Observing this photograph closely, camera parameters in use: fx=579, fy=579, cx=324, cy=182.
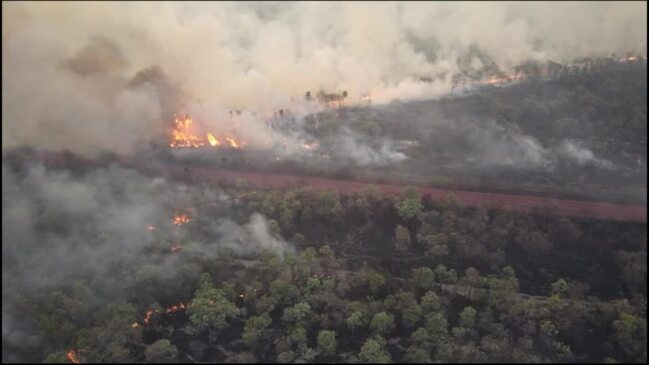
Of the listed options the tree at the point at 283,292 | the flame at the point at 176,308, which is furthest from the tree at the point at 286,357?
the flame at the point at 176,308

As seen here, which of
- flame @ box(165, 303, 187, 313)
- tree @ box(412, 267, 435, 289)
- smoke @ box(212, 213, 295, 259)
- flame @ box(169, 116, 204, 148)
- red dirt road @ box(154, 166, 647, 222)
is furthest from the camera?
flame @ box(169, 116, 204, 148)

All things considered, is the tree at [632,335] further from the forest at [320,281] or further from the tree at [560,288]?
the tree at [560,288]

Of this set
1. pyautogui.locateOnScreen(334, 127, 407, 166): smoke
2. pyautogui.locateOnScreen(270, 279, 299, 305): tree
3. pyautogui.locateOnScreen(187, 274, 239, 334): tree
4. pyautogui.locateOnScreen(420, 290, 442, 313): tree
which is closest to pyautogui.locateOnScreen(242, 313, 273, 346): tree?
pyautogui.locateOnScreen(187, 274, 239, 334): tree

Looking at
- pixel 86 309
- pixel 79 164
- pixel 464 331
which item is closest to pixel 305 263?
pixel 464 331

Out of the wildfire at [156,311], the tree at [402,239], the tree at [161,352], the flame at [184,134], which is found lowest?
the tree at [161,352]

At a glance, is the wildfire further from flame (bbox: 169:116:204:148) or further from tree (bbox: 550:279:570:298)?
flame (bbox: 169:116:204:148)

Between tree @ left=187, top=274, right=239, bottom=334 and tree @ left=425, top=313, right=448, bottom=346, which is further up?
tree @ left=187, top=274, right=239, bottom=334
